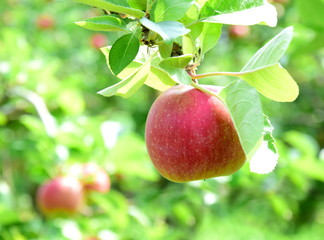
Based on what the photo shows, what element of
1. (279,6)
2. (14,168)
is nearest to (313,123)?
(279,6)

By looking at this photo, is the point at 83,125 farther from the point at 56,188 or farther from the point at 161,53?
the point at 161,53

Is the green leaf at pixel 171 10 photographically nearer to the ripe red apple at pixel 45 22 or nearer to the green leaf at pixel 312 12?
the green leaf at pixel 312 12

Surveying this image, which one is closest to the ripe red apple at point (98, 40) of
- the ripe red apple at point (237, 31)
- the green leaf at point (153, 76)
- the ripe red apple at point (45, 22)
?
the ripe red apple at point (45, 22)

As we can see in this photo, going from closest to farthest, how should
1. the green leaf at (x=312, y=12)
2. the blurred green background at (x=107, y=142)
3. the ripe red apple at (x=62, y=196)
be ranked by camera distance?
the green leaf at (x=312, y=12) < the blurred green background at (x=107, y=142) < the ripe red apple at (x=62, y=196)

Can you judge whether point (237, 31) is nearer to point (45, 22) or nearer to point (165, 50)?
point (45, 22)

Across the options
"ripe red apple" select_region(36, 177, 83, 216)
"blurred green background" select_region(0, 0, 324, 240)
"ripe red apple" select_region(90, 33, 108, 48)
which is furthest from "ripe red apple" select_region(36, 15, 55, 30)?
"ripe red apple" select_region(36, 177, 83, 216)

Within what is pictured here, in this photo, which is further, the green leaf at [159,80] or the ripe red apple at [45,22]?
the ripe red apple at [45,22]
